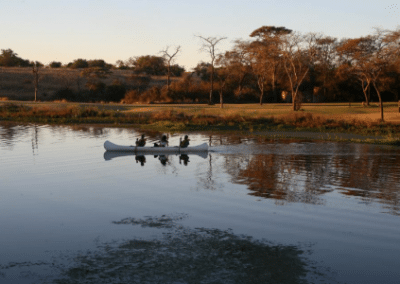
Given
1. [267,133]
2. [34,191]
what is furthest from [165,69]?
[34,191]

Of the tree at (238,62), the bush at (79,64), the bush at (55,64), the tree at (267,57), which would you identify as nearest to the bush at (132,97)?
the tree at (238,62)

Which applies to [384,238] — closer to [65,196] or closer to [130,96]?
[65,196]

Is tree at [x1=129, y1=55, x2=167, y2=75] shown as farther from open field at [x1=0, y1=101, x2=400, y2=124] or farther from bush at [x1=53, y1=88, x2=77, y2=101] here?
open field at [x1=0, y1=101, x2=400, y2=124]

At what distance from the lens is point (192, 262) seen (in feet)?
30.6

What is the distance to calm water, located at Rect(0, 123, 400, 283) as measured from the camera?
902 centimetres

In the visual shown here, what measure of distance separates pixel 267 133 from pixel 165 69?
76.2m

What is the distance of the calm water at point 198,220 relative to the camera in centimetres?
902

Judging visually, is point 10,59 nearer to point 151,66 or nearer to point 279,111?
point 151,66

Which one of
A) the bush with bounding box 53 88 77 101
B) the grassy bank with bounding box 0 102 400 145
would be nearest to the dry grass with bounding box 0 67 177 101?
the bush with bounding box 53 88 77 101

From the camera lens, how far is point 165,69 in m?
110

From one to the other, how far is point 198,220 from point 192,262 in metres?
2.94

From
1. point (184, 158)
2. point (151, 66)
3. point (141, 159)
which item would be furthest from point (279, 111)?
point (151, 66)

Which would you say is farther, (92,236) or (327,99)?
(327,99)

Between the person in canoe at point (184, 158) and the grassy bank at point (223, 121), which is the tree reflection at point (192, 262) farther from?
the grassy bank at point (223, 121)
